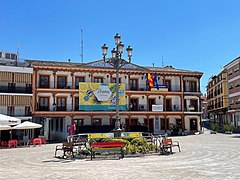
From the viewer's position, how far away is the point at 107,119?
36.3 meters

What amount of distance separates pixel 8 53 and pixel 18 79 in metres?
10.6

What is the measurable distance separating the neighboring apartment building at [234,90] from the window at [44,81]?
31.3 meters

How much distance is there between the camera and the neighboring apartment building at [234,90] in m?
46.3

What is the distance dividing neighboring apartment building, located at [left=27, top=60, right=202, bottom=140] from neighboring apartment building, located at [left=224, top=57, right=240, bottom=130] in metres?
10.2

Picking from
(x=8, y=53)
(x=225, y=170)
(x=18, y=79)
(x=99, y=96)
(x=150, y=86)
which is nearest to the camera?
(x=225, y=170)

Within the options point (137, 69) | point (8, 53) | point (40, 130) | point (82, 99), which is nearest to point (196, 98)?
point (137, 69)

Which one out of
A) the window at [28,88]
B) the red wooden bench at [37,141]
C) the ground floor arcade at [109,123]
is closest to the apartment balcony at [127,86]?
the window at [28,88]

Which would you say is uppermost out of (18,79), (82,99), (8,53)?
(8,53)

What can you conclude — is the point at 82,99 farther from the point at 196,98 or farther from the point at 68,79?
the point at 196,98

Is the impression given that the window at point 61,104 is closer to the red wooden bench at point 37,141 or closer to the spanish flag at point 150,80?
the red wooden bench at point 37,141

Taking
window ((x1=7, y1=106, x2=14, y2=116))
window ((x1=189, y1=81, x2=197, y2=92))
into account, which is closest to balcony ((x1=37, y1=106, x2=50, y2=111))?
window ((x1=7, y1=106, x2=14, y2=116))

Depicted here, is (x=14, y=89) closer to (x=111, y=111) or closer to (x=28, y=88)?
(x=28, y=88)

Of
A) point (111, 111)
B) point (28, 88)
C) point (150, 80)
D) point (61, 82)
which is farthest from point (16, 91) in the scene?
point (150, 80)

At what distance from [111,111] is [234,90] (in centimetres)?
2491
